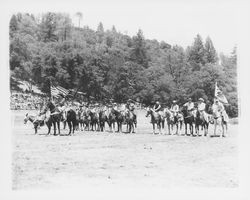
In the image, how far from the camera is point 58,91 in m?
13.3

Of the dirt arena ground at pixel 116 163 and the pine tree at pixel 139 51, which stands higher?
the pine tree at pixel 139 51

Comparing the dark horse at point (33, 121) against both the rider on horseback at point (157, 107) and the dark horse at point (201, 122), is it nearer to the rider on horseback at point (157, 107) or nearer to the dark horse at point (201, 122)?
the rider on horseback at point (157, 107)

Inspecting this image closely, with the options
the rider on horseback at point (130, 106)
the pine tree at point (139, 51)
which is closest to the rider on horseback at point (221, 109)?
the pine tree at point (139, 51)

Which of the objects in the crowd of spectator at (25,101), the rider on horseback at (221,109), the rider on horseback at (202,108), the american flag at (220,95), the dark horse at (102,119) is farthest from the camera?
the dark horse at (102,119)

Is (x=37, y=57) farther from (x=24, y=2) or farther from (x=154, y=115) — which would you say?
(x=154, y=115)

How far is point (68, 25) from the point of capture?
12.8m

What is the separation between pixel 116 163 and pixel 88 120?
7.73ft

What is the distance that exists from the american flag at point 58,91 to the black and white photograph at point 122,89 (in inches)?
1.0

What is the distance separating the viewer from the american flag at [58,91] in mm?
13195

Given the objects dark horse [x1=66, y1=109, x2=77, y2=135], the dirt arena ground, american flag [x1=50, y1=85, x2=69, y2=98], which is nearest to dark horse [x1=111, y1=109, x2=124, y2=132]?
dark horse [x1=66, y1=109, x2=77, y2=135]

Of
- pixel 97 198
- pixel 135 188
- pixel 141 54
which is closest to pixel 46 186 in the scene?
pixel 97 198

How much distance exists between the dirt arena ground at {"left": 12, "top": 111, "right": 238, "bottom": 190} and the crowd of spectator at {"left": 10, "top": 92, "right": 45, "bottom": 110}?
0.18m

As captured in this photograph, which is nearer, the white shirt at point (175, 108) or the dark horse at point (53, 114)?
the dark horse at point (53, 114)

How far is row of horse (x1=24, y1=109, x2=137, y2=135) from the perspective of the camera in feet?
45.0
